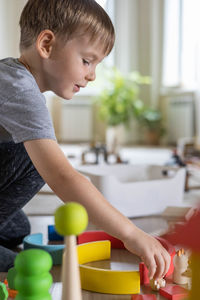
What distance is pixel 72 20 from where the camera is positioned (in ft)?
2.55

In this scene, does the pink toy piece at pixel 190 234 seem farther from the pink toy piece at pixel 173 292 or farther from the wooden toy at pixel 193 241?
the pink toy piece at pixel 173 292

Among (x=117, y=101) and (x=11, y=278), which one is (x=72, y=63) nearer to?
(x=11, y=278)

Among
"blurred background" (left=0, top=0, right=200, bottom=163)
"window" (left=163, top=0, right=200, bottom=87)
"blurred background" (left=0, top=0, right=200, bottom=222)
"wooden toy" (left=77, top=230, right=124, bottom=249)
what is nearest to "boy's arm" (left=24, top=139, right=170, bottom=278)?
"wooden toy" (left=77, top=230, right=124, bottom=249)

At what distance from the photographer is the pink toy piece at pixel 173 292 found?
73 centimetres

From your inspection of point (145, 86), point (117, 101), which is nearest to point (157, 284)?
point (117, 101)

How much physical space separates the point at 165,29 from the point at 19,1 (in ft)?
14.1

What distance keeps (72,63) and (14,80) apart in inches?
4.3

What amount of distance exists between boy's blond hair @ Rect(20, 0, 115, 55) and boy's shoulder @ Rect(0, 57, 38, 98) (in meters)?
0.09

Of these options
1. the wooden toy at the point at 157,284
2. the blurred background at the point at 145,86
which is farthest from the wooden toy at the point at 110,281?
the blurred background at the point at 145,86

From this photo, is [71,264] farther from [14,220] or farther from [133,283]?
[14,220]

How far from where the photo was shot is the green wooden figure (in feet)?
1.53

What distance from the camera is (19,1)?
134cm

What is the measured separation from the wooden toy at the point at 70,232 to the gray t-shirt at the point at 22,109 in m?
0.26

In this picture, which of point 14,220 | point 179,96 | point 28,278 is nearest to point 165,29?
point 179,96
